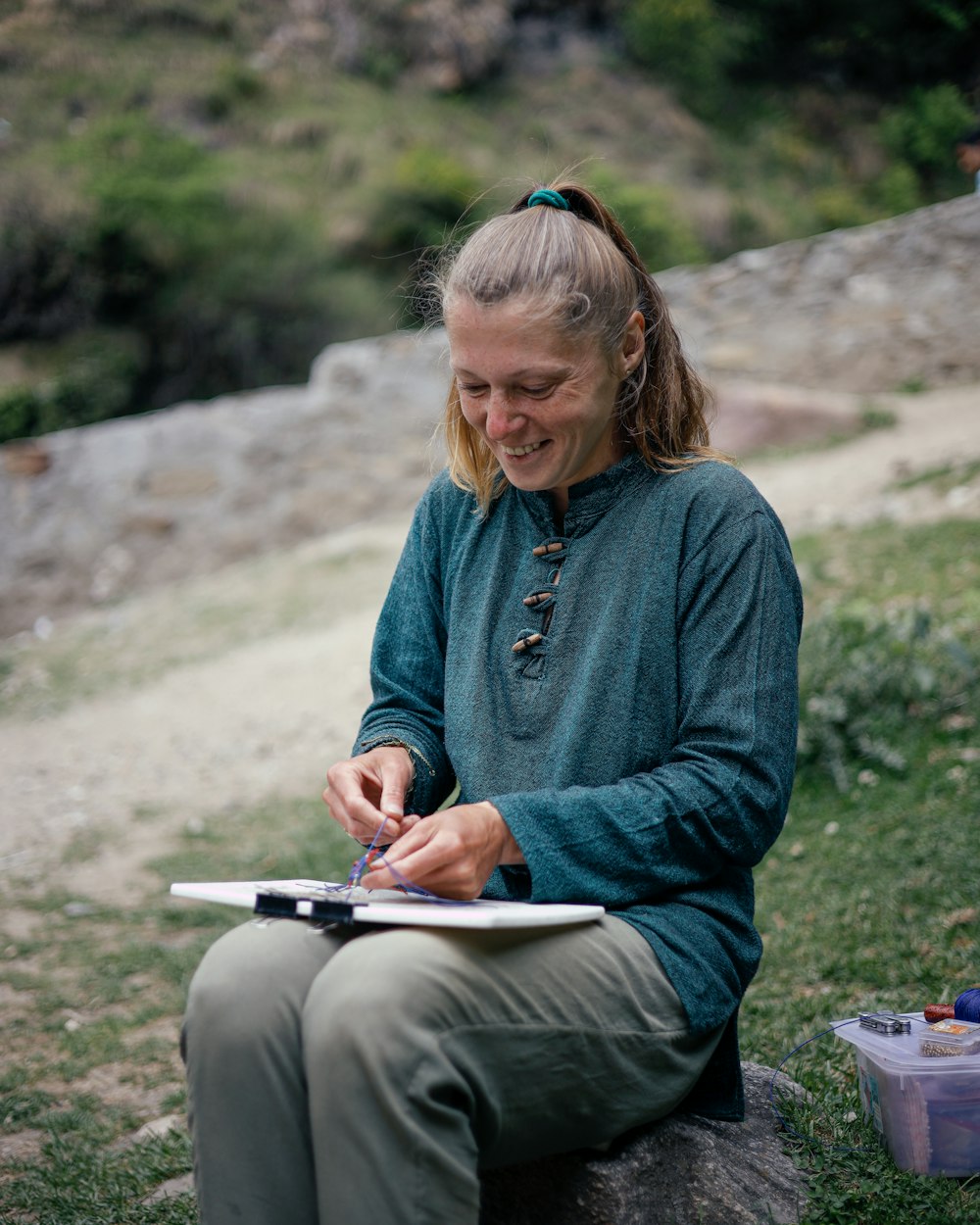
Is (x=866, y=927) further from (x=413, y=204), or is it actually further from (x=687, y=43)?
(x=687, y=43)

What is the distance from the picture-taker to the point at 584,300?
184cm

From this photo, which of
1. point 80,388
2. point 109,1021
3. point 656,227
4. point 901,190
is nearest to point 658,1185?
point 109,1021

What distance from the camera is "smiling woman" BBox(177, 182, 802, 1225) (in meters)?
1.47

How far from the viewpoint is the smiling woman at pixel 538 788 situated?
1.47 m

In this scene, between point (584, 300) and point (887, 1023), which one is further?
point (887, 1023)

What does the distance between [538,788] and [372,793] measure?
28 centimetres

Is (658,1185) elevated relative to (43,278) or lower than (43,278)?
lower

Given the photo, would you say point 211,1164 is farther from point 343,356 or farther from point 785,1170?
point 343,356

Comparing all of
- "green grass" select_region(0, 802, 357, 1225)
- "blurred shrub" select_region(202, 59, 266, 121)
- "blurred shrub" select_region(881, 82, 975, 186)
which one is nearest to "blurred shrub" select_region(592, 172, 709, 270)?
"blurred shrub" select_region(881, 82, 975, 186)

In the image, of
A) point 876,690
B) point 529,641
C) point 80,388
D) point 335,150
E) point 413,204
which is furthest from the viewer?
point 335,150

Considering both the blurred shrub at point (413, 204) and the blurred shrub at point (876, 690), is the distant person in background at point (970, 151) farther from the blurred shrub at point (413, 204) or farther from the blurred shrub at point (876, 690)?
the blurred shrub at point (413, 204)

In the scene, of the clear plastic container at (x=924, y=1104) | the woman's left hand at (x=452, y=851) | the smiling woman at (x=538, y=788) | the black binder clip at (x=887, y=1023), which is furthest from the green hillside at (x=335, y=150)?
the woman's left hand at (x=452, y=851)

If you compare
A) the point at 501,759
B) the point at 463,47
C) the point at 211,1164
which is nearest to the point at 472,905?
the point at 501,759

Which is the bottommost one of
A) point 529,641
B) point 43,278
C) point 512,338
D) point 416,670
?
point 43,278
